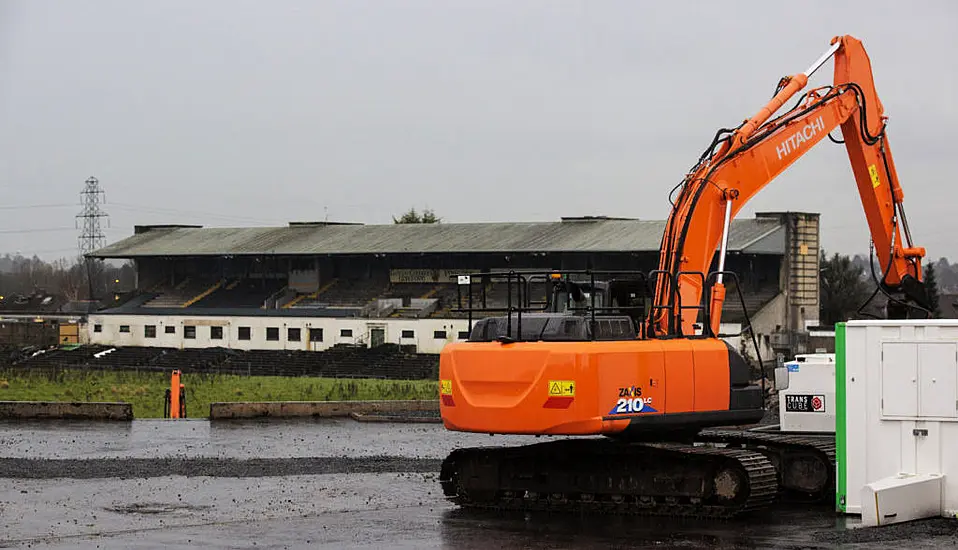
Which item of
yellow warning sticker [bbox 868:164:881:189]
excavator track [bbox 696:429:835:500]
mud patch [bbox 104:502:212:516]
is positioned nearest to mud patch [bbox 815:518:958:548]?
excavator track [bbox 696:429:835:500]

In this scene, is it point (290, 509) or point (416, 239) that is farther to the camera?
point (416, 239)

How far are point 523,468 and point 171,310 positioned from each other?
6386 cm

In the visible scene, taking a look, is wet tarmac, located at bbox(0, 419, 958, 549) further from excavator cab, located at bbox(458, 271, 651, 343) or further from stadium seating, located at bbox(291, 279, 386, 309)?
stadium seating, located at bbox(291, 279, 386, 309)

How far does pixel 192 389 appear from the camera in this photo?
47.1 metres

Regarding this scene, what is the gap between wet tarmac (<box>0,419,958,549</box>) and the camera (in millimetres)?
16016

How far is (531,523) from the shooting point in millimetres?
17891

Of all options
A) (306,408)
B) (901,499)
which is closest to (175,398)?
(306,408)

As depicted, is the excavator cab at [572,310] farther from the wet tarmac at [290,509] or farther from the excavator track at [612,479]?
the wet tarmac at [290,509]

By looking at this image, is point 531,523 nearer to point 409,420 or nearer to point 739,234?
→ point 409,420

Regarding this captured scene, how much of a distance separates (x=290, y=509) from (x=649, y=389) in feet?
17.9

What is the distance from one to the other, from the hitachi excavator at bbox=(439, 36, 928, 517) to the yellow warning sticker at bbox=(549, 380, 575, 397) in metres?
0.02

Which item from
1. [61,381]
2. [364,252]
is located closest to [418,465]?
[61,381]

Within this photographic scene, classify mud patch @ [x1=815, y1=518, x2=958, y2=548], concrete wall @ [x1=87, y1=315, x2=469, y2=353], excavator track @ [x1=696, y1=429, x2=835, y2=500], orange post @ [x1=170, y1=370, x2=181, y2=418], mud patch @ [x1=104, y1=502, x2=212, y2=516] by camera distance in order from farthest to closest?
1. concrete wall @ [x1=87, y1=315, x2=469, y2=353]
2. orange post @ [x1=170, y1=370, x2=181, y2=418]
3. excavator track @ [x1=696, y1=429, x2=835, y2=500]
4. mud patch @ [x1=104, y1=502, x2=212, y2=516]
5. mud patch @ [x1=815, y1=518, x2=958, y2=548]

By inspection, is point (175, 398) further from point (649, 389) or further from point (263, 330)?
point (263, 330)
